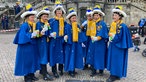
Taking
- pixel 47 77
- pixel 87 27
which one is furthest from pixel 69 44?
pixel 47 77

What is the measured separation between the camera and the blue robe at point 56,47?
9922mm

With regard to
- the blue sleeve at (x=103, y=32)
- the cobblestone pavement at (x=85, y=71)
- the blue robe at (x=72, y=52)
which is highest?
the blue sleeve at (x=103, y=32)

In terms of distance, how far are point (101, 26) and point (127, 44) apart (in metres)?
1.00

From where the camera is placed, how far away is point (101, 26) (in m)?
10.1

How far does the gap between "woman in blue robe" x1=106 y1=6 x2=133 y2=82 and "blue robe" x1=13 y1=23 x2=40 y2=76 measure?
2.23m

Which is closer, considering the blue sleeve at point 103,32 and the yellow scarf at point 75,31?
the blue sleeve at point 103,32

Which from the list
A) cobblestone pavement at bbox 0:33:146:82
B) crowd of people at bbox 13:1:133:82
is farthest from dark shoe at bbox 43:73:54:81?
cobblestone pavement at bbox 0:33:146:82

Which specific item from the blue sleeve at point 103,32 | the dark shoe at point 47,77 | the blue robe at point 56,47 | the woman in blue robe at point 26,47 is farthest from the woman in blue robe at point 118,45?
the woman in blue robe at point 26,47

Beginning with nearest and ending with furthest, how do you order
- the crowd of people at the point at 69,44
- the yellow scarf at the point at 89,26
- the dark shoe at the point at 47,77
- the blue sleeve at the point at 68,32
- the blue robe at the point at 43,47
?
the crowd of people at the point at 69,44
the blue robe at the point at 43,47
the dark shoe at the point at 47,77
the blue sleeve at the point at 68,32
the yellow scarf at the point at 89,26

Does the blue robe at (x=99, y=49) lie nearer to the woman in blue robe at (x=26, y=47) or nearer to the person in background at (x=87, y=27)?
the person in background at (x=87, y=27)

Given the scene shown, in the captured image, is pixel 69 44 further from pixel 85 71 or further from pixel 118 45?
pixel 118 45

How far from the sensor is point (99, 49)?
10195mm

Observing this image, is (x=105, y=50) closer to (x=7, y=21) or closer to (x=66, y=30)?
(x=66, y=30)

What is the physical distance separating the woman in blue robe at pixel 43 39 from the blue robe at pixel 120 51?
1.86 m
